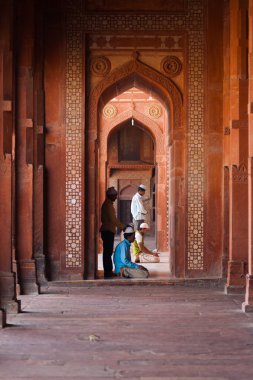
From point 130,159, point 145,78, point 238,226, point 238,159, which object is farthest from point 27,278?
point 130,159

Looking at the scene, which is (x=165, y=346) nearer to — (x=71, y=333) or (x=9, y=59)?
(x=71, y=333)

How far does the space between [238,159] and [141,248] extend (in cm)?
489

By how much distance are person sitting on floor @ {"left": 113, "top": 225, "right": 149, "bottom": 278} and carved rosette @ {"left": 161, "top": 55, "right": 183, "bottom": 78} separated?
2.79m

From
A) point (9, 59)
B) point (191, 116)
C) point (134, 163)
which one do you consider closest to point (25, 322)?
point (9, 59)

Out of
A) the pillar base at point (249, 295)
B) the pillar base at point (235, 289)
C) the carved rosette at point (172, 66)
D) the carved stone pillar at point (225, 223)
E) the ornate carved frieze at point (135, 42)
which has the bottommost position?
the pillar base at point (235, 289)

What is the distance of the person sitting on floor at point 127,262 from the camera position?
10125 mm

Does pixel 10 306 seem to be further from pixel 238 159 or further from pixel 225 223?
pixel 225 223

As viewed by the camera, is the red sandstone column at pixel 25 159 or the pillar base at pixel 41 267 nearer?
the red sandstone column at pixel 25 159

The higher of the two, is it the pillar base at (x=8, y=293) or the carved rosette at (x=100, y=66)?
the carved rosette at (x=100, y=66)

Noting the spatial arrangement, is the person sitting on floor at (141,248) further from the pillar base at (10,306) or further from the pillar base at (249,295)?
the pillar base at (10,306)

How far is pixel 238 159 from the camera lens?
849 cm

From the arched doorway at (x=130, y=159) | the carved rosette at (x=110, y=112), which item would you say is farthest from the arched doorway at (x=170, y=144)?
the arched doorway at (x=130, y=159)

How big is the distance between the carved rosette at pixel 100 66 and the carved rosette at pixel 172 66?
0.98m

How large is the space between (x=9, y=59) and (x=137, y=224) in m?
9.25
